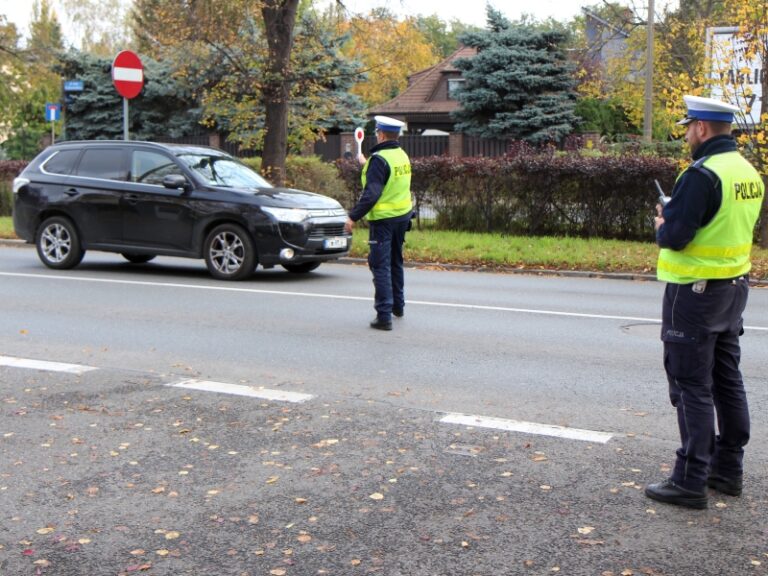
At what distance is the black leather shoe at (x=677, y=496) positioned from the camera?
4742mm

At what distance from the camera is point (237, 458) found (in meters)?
5.52

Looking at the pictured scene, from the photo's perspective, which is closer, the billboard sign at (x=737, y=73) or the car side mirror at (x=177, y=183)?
the car side mirror at (x=177, y=183)

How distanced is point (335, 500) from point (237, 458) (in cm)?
86

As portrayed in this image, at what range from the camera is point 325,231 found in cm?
1349

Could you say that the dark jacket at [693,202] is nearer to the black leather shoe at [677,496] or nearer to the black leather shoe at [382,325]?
the black leather shoe at [677,496]

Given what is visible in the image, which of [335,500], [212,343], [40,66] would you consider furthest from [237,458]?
[40,66]

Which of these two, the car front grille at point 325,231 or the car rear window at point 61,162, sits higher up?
the car rear window at point 61,162

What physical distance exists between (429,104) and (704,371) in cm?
4815

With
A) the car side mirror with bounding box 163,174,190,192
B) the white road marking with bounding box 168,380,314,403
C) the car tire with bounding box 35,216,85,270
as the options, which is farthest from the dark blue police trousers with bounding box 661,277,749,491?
the car tire with bounding box 35,216,85,270

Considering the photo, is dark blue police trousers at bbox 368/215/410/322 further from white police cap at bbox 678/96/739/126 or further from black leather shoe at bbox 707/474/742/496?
white police cap at bbox 678/96/739/126

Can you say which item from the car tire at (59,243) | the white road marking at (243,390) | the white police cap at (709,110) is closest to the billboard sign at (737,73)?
the car tire at (59,243)

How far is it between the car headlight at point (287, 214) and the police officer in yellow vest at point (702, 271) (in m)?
8.64

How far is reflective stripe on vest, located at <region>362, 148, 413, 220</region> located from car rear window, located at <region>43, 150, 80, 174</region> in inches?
258

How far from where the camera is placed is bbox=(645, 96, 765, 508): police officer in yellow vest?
15.3 ft
